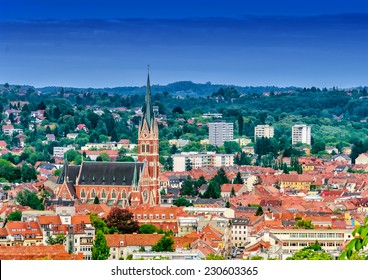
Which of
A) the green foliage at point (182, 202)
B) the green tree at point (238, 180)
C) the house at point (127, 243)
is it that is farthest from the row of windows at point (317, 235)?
the green tree at point (238, 180)

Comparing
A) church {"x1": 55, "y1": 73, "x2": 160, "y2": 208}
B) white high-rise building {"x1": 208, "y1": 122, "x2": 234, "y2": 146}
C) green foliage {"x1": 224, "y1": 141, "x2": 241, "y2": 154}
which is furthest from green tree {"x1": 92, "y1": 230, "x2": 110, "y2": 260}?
white high-rise building {"x1": 208, "y1": 122, "x2": 234, "y2": 146}

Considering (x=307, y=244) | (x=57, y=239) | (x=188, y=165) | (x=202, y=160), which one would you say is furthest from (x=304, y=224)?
(x=202, y=160)

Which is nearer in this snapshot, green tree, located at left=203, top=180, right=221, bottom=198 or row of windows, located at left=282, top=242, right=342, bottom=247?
row of windows, located at left=282, top=242, right=342, bottom=247

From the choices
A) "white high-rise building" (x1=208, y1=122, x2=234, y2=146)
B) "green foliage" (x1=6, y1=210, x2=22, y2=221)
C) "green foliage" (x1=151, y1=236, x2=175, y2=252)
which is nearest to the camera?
"green foliage" (x1=151, y1=236, x2=175, y2=252)

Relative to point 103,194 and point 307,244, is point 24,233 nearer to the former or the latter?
point 307,244

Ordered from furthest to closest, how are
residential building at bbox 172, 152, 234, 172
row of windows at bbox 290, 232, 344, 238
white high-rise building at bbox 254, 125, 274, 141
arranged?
1. white high-rise building at bbox 254, 125, 274, 141
2. residential building at bbox 172, 152, 234, 172
3. row of windows at bbox 290, 232, 344, 238

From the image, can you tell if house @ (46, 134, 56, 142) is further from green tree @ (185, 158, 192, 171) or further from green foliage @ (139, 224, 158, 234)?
green foliage @ (139, 224, 158, 234)
